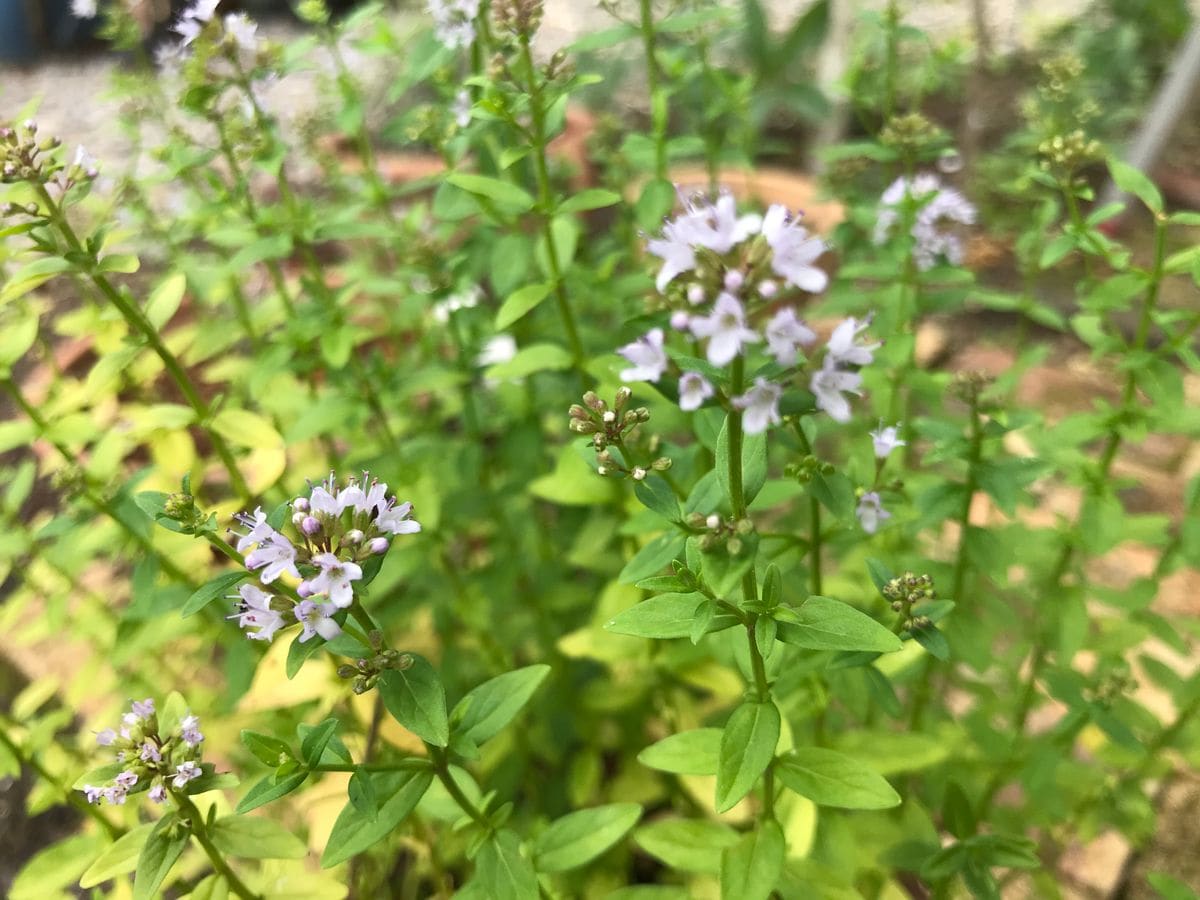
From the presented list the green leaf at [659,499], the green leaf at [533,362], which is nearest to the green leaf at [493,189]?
the green leaf at [533,362]

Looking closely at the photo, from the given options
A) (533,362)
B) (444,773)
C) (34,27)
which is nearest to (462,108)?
(533,362)

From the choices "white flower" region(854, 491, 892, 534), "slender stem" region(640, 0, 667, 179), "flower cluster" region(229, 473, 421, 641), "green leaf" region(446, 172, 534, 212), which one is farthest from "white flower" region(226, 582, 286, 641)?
"slender stem" region(640, 0, 667, 179)

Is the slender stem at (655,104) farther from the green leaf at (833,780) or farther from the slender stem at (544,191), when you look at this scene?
the green leaf at (833,780)

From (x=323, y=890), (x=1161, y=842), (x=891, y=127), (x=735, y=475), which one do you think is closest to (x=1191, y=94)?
(x=891, y=127)

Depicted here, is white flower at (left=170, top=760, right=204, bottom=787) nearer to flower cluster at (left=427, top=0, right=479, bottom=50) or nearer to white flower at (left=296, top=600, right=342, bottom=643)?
white flower at (left=296, top=600, right=342, bottom=643)

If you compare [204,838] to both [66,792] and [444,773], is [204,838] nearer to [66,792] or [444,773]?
[444,773]

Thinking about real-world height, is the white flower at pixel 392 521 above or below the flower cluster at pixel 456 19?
below
